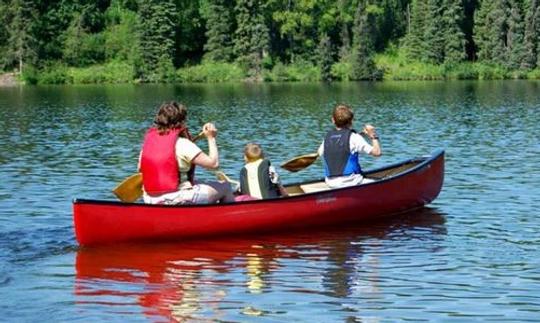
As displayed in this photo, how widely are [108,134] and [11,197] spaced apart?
14.5 meters

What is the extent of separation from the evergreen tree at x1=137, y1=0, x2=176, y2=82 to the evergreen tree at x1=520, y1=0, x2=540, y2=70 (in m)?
30.1

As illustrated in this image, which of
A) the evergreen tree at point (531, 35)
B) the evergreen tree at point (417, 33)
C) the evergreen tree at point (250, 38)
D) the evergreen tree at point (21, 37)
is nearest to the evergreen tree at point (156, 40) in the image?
the evergreen tree at point (250, 38)

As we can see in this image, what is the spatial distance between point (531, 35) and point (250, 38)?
24017mm

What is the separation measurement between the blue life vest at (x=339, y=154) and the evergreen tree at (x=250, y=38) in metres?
69.7

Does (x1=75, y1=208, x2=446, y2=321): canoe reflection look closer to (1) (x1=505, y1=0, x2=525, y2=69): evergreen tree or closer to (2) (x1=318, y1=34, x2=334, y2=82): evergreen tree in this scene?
(2) (x1=318, y1=34, x2=334, y2=82): evergreen tree

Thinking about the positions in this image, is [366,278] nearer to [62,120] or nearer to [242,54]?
[62,120]

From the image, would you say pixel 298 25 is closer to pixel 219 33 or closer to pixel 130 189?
pixel 219 33

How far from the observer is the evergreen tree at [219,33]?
8688cm

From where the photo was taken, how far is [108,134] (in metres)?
33.1

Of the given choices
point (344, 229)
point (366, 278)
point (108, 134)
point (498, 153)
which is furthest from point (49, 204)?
point (108, 134)

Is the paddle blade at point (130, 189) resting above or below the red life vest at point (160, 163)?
below

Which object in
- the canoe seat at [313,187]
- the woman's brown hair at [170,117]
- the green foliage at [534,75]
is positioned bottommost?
the green foliage at [534,75]

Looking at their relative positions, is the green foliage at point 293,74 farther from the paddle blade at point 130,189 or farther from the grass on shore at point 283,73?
the paddle blade at point 130,189

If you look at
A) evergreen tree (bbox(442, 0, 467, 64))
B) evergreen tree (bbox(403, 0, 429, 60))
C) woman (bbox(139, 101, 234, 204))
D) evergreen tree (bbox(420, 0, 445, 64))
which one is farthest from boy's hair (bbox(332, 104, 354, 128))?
evergreen tree (bbox(403, 0, 429, 60))
